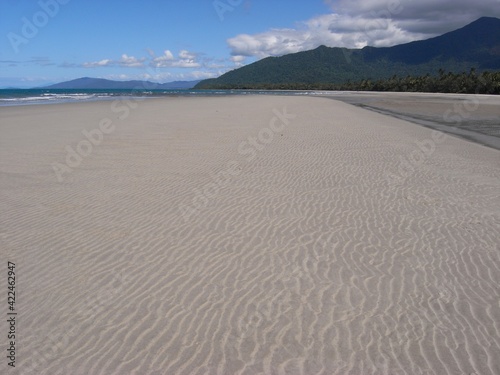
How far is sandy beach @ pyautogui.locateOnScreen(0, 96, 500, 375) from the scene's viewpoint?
4141 millimetres

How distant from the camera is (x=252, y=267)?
235 inches

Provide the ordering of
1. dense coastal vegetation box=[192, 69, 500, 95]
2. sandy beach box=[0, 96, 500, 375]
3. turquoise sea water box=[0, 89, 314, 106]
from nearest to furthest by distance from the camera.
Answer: sandy beach box=[0, 96, 500, 375] → turquoise sea water box=[0, 89, 314, 106] → dense coastal vegetation box=[192, 69, 500, 95]

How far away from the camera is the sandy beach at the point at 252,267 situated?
414 cm

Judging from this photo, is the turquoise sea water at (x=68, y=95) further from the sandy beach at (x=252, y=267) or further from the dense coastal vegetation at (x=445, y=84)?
the sandy beach at (x=252, y=267)

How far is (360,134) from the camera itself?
1972 cm

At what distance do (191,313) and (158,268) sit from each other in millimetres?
1304

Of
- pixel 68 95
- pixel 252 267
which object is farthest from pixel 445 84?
pixel 252 267

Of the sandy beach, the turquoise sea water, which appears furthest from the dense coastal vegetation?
the sandy beach

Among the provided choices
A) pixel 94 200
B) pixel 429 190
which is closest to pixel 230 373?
pixel 94 200

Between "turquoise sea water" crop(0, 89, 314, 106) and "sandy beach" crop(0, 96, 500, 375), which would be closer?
"sandy beach" crop(0, 96, 500, 375)

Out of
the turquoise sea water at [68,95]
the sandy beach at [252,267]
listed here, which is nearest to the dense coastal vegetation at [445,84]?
the turquoise sea water at [68,95]

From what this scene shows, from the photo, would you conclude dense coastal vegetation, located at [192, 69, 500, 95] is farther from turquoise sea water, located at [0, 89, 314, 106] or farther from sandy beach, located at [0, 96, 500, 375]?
sandy beach, located at [0, 96, 500, 375]

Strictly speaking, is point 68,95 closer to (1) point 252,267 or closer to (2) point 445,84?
(2) point 445,84

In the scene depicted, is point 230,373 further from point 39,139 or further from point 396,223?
point 39,139
